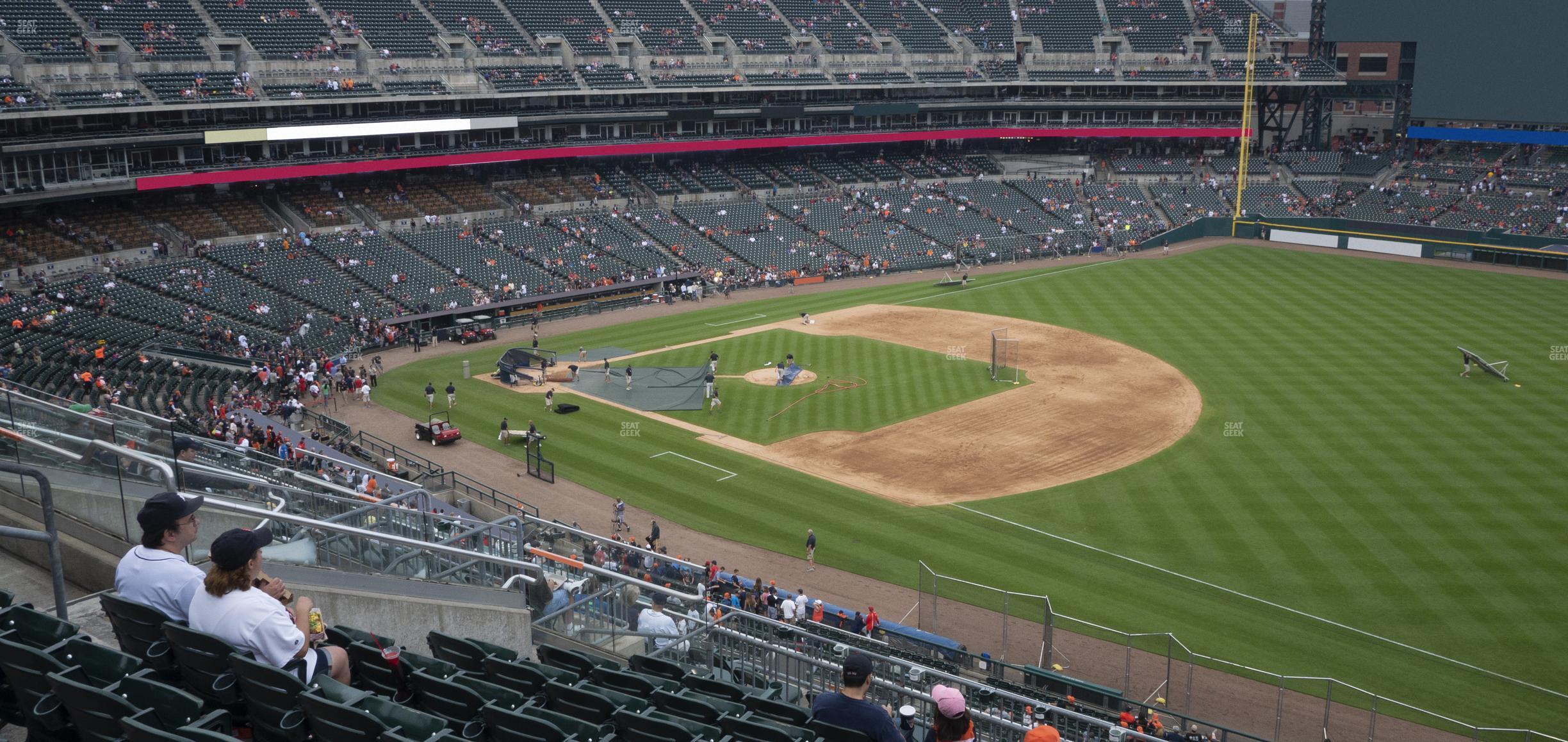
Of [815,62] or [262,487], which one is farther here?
[815,62]

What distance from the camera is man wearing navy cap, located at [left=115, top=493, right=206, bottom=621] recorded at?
354 inches

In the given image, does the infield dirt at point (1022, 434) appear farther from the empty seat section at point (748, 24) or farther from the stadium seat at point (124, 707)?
the empty seat section at point (748, 24)

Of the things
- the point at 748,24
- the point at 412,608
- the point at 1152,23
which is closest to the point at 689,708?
the point at 412,608

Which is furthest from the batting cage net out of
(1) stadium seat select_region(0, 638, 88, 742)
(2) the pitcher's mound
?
(1) stadium seat select_region(0, 638, 88, 742)

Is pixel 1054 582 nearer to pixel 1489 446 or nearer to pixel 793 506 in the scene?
pixel 793 506

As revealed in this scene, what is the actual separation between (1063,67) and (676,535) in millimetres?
65373

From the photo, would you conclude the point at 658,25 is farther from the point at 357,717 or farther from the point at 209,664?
the point at 357,717

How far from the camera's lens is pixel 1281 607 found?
25.7 meters

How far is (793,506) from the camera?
106 feet

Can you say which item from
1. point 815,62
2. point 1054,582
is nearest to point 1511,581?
point 1054,582

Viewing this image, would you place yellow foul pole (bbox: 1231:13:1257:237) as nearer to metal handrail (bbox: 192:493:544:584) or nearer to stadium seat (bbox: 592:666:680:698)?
metal handrail (bbox: 192:493:544:584)

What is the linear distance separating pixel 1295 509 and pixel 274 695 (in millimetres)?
29276

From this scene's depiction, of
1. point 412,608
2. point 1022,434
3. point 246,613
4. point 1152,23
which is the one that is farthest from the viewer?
point 1152,23

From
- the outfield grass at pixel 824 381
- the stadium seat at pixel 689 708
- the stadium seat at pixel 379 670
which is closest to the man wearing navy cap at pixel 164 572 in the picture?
the stadium seat at pixel 379 670
